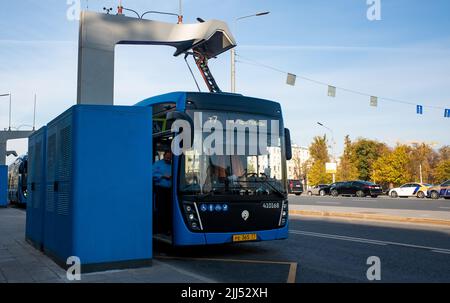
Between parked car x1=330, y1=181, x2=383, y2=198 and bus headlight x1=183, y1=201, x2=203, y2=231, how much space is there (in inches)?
1375

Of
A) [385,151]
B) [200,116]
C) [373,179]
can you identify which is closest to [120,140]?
[200,116]

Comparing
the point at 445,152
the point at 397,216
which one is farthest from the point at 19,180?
the point at 445,152

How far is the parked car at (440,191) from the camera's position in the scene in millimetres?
33719

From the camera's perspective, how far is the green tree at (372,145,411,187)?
59.8 m

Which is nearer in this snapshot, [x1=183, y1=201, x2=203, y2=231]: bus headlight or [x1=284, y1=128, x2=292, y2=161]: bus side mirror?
[x1=183, y1=201, x2=203, y2=231]: bus headlight

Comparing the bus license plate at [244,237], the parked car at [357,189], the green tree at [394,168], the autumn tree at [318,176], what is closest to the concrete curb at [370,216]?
the bus license plate at [244,237]

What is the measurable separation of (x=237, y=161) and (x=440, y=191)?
99.2 feet

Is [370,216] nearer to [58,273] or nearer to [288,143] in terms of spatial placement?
[288,143]

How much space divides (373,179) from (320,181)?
9.26m

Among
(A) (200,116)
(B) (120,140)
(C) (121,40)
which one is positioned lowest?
(B) (120,140)

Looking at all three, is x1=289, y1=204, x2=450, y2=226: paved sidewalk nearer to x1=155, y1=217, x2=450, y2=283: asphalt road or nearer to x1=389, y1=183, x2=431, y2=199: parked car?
x1=155, y1=217, x2=450, y2=283: asphalt road

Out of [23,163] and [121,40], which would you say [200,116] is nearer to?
[121,40]

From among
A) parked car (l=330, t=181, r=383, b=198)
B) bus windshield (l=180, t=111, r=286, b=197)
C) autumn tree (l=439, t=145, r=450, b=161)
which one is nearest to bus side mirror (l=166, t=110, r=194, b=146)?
bus windshield (l=180, t=111, r=286, b=197)

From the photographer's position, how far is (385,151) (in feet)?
220
